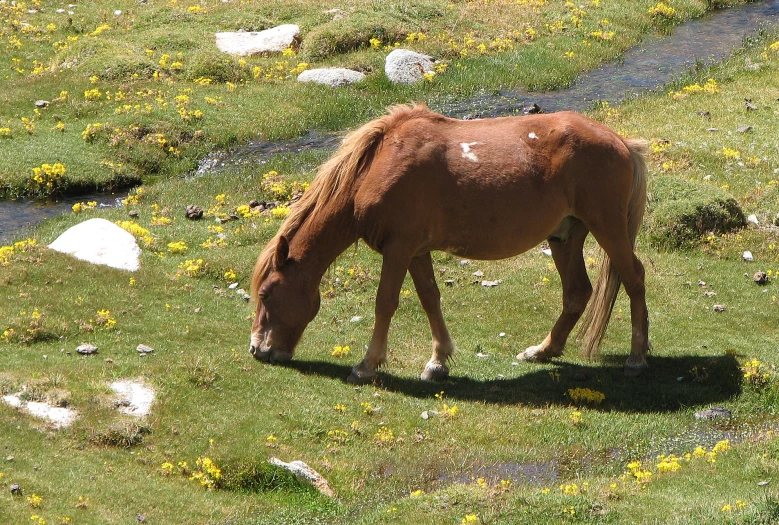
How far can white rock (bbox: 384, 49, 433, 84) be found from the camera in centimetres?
2786

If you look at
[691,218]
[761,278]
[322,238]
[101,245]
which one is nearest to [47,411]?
[322,238]

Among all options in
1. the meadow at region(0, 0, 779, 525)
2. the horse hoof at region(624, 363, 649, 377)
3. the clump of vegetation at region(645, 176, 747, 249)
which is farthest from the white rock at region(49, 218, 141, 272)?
the clump of vegetation at region(645, 176, 747, 249)

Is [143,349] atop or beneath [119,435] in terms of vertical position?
beneath

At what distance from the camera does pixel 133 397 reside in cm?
1171

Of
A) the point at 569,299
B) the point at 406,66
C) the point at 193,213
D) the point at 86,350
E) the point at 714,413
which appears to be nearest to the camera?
the point at 714,413

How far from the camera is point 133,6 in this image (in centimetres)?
3406

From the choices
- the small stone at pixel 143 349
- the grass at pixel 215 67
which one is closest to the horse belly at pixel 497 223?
the small stone at pixel 143 349

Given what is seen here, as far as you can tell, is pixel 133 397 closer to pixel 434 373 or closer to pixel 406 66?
pixel 434 373

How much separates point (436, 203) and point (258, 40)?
1904 centimetres

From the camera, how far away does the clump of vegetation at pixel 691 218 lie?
18.4 m

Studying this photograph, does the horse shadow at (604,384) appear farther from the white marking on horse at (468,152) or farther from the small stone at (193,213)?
the small stone at (193,213)

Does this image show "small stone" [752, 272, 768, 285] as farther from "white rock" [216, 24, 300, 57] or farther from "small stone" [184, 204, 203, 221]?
"white rock" [216, 24, 300, 57]

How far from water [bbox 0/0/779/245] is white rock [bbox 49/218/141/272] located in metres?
2.98

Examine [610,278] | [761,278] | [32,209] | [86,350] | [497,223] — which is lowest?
[32,209]
